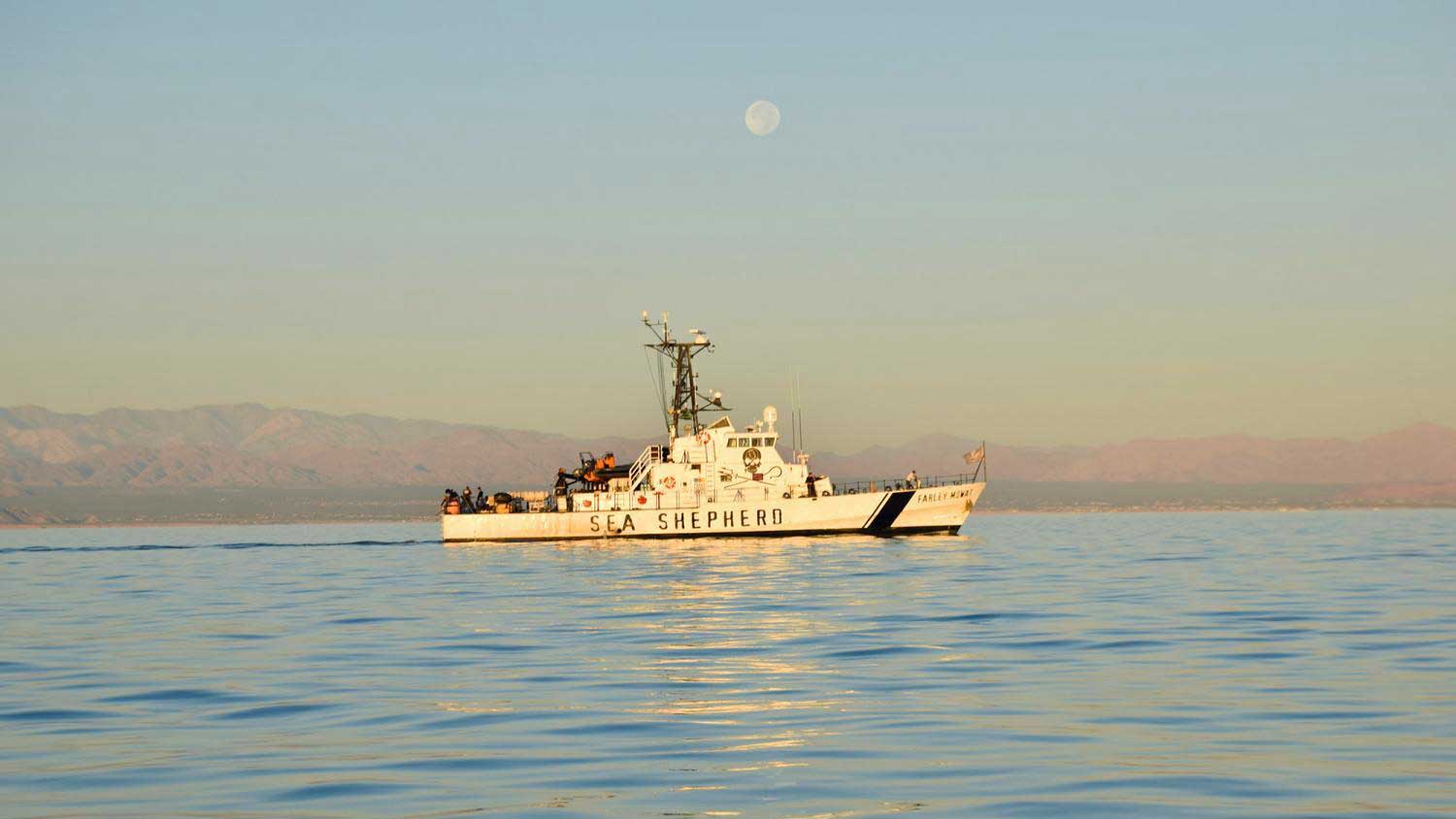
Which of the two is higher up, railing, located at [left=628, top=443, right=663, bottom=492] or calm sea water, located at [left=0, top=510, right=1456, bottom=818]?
railing, located at [left=628, top=443, right=663, bottom=492]

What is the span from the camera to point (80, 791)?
1641 cm

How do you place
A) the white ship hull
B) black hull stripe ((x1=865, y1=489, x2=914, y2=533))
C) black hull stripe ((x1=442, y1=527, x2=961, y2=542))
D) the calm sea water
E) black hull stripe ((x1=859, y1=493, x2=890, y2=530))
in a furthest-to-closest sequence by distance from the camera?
black hull stripe ((x1=865, y1=489, x2=914, y2=533))
black hull stripe ((x1=859, y1=493, x2=890, y2=530))
black hull stripe ((x1=442, y1=527, x2=961, y2=542))
the white ship hull
the calm sea water

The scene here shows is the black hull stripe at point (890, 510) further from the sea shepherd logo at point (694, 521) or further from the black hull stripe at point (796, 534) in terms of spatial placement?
the sea shepherd logo at point (694, 521)

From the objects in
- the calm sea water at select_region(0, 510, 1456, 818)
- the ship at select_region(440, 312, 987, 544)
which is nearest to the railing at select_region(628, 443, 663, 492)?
the ship at select_region(440, 312, 987, 544)

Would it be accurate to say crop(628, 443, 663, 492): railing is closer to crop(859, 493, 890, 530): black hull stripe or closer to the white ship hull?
the white ship hull

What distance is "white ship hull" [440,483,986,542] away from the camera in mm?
86250

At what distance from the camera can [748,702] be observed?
889 inches

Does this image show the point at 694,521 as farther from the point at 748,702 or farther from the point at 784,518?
the point at 748,702

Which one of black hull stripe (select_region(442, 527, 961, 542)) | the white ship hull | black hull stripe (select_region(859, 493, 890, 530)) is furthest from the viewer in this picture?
black hull stripe (select_region(859, 493, 890, 530))

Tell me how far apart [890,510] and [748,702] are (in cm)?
6562

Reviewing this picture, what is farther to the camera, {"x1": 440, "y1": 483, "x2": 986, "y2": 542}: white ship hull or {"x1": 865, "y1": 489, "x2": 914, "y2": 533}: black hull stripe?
{"x1": 865, "y1": 489, "x2": 914, "y2": 533}: black hull stripe

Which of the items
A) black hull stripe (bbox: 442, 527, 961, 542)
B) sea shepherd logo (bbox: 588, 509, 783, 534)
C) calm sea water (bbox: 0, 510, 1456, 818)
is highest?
sea shepherd logo (bbox: 588, 509, 783, 534)

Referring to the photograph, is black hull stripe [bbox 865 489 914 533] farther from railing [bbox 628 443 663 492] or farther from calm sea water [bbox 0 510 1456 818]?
calm sea water [bbox 0 510 1456 818]

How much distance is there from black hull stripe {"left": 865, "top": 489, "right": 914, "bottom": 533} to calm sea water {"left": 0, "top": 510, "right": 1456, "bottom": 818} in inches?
1471
